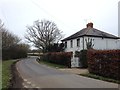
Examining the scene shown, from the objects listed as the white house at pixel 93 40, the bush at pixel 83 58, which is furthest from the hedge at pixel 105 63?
the white house at pixel 93 40

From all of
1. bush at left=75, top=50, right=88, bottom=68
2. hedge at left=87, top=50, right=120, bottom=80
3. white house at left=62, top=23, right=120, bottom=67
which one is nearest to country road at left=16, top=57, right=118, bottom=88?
hedge at left=87, top=50, right=120, bottom=80

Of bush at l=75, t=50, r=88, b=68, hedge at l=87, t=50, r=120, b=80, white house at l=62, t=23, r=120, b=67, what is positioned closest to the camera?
hedge at l=87, t=50, r=120, b=80

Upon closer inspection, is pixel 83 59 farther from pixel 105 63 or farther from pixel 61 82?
pixel 61 82

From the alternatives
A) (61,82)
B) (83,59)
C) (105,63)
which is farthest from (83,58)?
(61,82)

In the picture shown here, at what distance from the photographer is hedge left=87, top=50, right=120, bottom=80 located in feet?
68.9

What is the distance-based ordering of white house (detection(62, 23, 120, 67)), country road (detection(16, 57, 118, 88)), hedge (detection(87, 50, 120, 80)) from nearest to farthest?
1. country road (detection(16, 57, 118, 88))
2. hedge (detection(87, 50, 120, 80))
3. white house (detection(62, 23, 120, 67))

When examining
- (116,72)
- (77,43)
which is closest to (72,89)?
(116,72)

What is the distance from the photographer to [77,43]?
5091cm

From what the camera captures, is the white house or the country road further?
the white house

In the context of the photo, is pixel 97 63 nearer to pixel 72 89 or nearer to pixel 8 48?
pixel 72 89

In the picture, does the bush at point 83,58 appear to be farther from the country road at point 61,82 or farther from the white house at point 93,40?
the country road at point 61,82

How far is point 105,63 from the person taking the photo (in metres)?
23.2

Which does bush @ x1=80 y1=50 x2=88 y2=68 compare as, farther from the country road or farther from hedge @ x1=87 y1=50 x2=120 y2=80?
the country road

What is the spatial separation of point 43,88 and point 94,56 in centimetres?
1207
